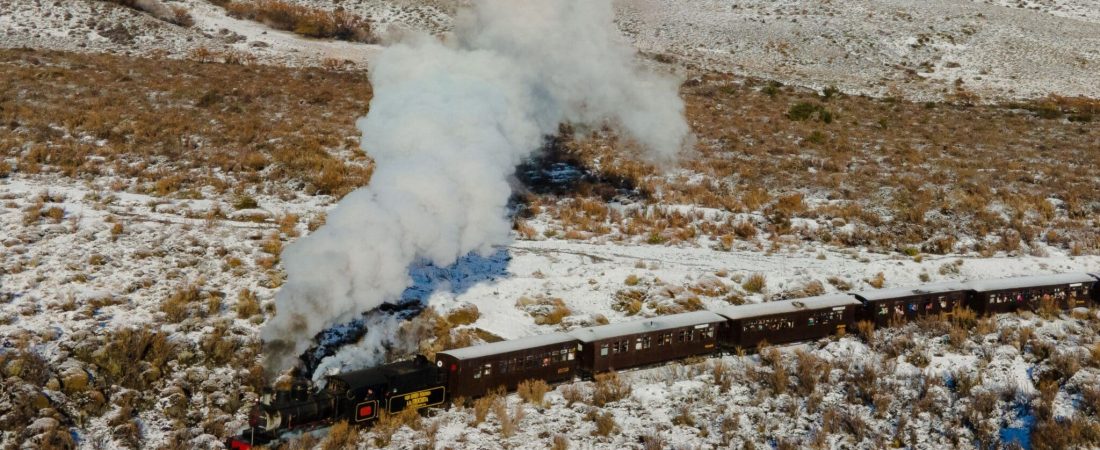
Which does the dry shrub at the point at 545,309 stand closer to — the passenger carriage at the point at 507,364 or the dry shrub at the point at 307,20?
the passenger carriage at the point at 507,364

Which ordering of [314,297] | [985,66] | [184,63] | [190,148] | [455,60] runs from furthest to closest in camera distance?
[985,66] → [184,63] → [190,148] → [455,60] → [314,297]

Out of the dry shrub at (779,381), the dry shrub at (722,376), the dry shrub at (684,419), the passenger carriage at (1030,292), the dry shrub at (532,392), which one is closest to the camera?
the dry shrub at (684,419)

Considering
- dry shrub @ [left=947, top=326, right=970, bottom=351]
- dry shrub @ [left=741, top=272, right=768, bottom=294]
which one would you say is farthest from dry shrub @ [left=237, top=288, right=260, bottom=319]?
dry shrub @ [left=947, top=326, right=970, bottom=351]

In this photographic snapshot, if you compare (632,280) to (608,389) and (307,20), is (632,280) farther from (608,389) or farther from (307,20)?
(307,20)

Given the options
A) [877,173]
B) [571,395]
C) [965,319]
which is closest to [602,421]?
[571,395]

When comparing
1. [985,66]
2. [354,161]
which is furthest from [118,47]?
[985,66]

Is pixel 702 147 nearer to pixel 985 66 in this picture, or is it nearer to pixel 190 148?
pixel 190 148

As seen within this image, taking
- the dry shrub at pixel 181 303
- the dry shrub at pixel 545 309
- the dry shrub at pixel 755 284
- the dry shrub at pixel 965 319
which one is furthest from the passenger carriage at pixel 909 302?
the dry shrub at pixel 181 303
